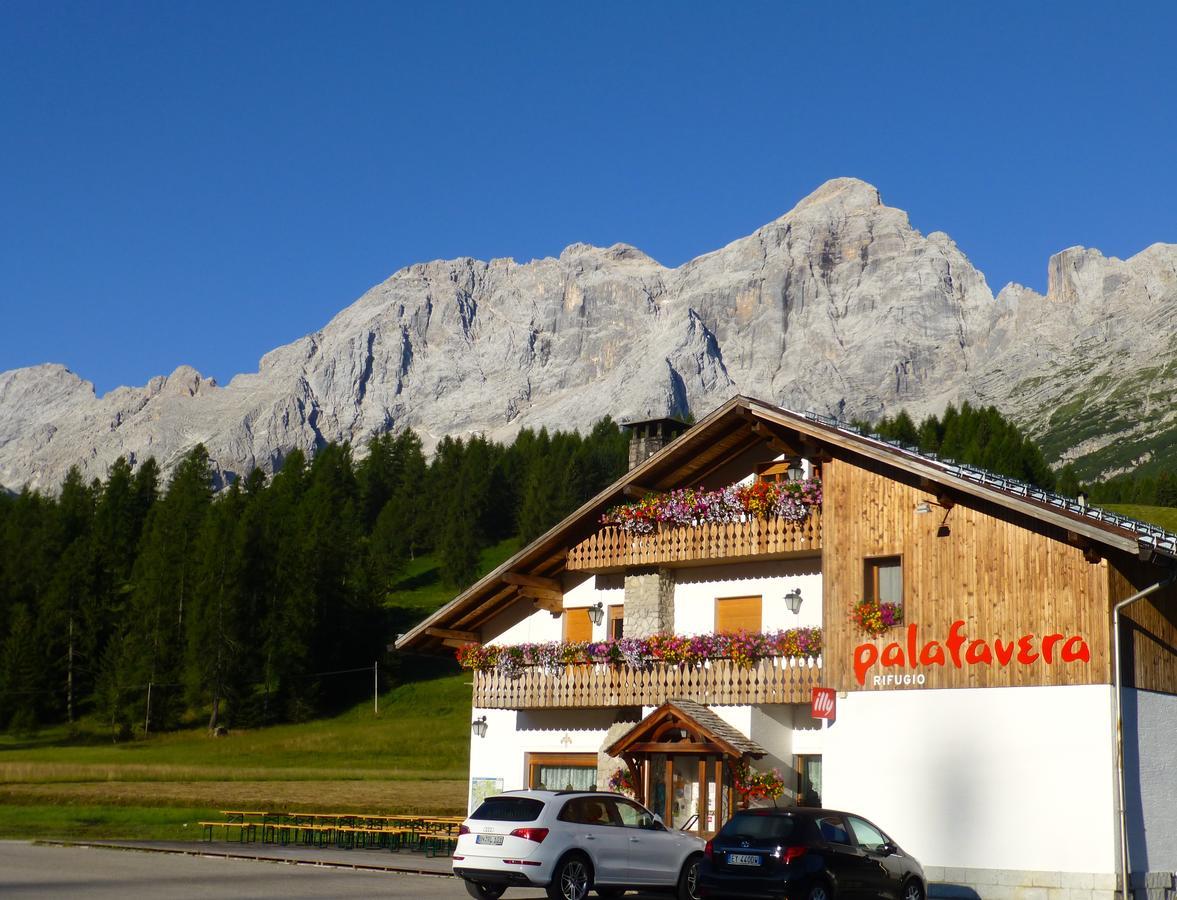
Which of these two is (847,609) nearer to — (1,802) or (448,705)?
(1,802)

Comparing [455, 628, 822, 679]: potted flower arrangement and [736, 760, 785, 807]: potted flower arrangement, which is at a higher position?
[455, 628, 822, 679]: potted flower arrangement

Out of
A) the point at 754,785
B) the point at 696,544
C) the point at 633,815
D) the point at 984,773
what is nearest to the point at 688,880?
the point at 633,815

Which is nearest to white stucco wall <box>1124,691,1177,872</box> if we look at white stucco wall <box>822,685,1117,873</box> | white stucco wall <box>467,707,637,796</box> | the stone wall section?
white stucco wall <box>822,685,1117,873</box>

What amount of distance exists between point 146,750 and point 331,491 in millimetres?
56950

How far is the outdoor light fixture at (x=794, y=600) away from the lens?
1075 inches

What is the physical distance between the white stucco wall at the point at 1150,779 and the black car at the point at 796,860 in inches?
219

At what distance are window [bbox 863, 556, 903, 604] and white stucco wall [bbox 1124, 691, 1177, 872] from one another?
4.61 metres

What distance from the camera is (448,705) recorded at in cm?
7544

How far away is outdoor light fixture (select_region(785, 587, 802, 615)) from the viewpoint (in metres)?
27.3

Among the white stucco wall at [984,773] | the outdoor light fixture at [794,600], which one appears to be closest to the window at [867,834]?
the white stucco wall at [984,773]

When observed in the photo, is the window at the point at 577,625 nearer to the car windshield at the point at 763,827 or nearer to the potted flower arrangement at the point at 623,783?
the potted flower arrangement at the point at 623,783

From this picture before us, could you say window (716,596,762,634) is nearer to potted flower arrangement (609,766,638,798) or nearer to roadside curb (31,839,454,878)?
potted flower arrangement (609,766,638,798)

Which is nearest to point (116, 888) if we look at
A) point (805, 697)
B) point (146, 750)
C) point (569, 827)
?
point (569, 827)

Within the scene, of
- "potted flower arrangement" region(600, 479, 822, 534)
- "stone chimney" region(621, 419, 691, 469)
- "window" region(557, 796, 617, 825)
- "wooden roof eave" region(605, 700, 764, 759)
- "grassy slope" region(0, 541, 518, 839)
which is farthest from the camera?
"grassy slope" region(0, 541, 518, 839)
